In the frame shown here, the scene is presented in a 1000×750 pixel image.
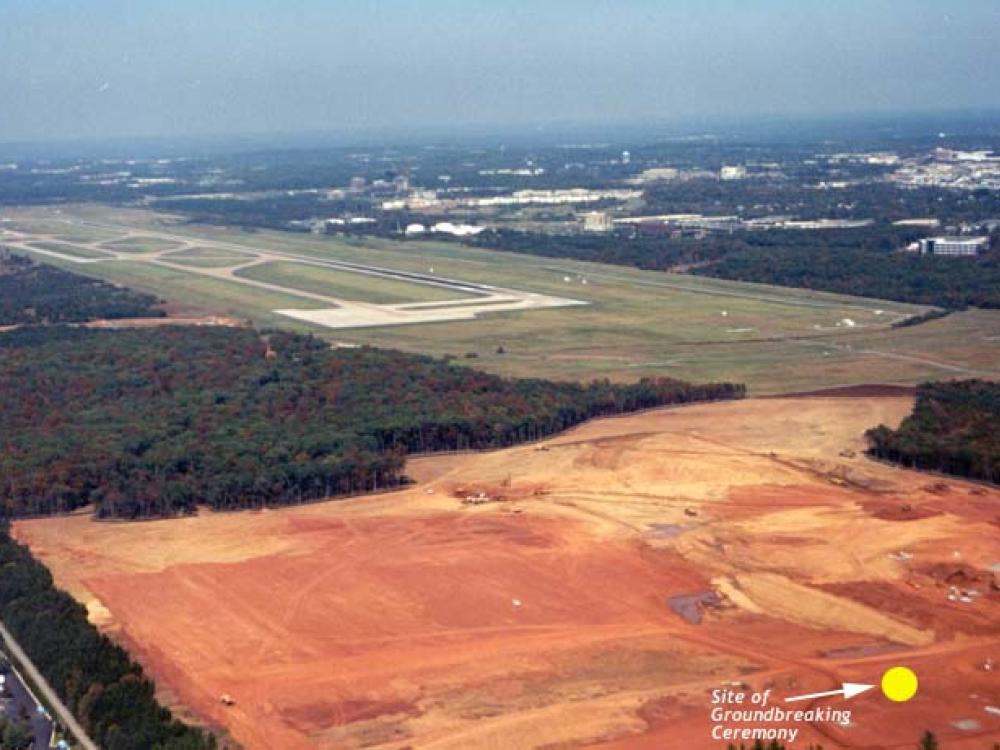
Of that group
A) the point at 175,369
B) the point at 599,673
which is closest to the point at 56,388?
the point at 175,369

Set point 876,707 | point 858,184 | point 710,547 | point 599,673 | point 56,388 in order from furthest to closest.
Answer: point 858,184, point 56,388, point 710,547, point 599,673, point 876,707

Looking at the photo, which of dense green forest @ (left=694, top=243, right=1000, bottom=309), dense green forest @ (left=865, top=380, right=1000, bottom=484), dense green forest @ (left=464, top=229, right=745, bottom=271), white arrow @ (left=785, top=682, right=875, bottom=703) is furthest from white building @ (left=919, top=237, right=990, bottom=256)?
white arrow @ (left=785, top=682, right=875, bottom=703)

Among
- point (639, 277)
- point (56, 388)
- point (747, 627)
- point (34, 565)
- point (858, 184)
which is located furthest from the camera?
point (858, 184)

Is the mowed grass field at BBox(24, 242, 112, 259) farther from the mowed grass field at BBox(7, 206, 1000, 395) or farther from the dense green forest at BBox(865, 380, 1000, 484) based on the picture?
the dense green forest at BBox(865, 380, 1000, 484)

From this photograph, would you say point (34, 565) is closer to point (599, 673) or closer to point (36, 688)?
point (36, 688)

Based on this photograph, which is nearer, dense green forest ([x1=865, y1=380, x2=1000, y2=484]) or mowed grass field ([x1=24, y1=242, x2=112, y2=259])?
dense green forest ([x1=865, y1=380, x2=1000, y2=484])

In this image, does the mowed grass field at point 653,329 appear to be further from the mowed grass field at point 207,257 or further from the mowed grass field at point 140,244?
the mowed grass field at point 140,244
